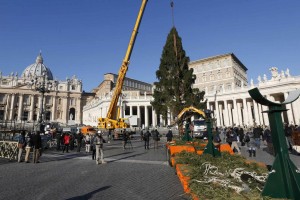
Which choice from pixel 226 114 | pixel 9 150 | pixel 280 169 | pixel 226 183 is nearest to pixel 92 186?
pixel 226 183

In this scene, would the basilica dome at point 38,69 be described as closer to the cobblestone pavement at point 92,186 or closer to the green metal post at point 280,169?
the cobblestone pavement at point 92,186

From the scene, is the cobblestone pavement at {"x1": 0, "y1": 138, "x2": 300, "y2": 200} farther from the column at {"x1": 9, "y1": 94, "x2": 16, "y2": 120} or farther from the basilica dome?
the basilica dome

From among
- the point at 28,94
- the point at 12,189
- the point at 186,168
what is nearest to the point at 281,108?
the point at 186,168

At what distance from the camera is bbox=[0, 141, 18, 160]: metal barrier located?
43.5ft

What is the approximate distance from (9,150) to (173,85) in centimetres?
2022

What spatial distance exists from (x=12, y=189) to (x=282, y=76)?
54911 mm

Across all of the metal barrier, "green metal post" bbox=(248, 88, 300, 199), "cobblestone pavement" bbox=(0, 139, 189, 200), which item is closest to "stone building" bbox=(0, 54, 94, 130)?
the metal barrier

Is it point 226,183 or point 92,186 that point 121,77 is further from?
point 226,183

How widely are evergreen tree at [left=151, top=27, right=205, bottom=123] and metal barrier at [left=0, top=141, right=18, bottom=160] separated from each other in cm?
1780

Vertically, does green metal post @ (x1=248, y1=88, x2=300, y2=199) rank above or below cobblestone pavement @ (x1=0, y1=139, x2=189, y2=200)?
above

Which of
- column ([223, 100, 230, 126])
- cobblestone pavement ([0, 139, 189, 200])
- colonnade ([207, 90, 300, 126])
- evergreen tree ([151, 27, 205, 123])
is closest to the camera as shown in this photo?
cobblestone pavement ([0, 139, 189, 200])

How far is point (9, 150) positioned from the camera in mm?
13523

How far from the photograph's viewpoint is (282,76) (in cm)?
4666

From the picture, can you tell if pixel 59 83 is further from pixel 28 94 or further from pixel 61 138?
pixel 61 138
